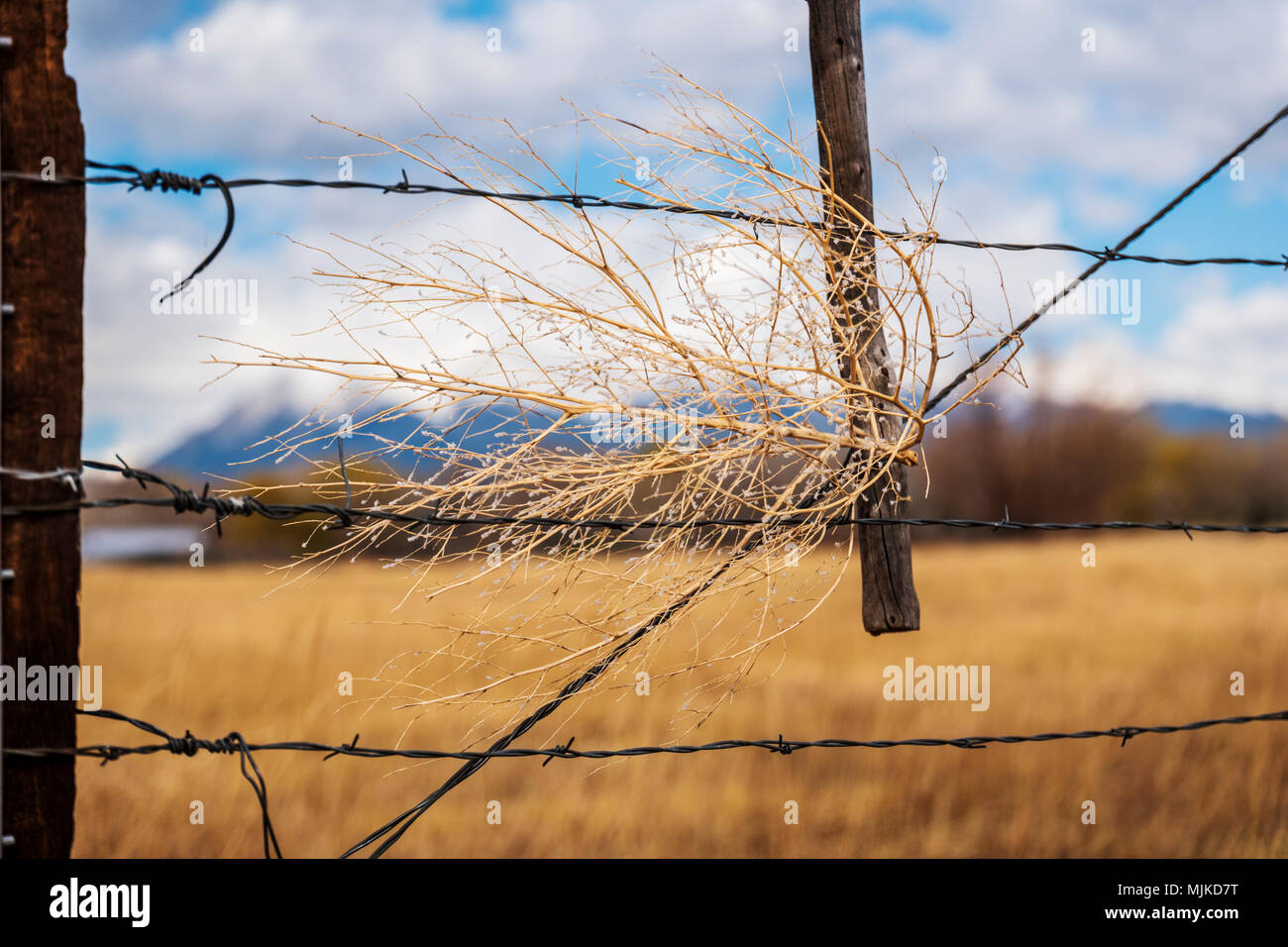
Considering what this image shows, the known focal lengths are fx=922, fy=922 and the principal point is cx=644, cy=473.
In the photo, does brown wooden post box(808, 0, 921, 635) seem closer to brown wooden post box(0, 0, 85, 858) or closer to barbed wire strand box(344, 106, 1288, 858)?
barbed wire strand box(344, 106, 1288, 858)

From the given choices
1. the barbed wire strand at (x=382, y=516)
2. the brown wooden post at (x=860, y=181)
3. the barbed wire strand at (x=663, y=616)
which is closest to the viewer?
the barbed wire strand at (x=382, y=516)

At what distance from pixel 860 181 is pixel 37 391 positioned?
2.06 m

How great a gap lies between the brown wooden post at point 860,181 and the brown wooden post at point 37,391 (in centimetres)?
186

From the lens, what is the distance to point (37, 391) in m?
1.89

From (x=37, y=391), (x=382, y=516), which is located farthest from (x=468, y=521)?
(x=37, y=391)

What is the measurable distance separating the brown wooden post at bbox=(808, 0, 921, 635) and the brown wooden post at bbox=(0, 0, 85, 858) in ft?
6.12

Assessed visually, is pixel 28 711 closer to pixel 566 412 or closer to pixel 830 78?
pixel 566 412

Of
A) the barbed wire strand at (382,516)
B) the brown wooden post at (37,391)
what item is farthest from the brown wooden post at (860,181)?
the brown wooden post at (37,391)

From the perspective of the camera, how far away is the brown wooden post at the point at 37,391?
1.88 m

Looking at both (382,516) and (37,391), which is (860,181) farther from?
(37,391)

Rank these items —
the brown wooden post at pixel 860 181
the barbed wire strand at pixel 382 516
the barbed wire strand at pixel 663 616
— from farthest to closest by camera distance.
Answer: the brown wooden post at pixel 860 181 < the barbed wire strand at pixel 663 616 < the barbed wire strand at pixel 382 516

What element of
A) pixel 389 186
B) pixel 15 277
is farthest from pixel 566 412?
pixel 15 277

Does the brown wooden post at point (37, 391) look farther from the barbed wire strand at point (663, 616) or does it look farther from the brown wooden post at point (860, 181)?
the brown wooden post at point (860, 181)

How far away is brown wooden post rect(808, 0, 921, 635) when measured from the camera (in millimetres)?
2559
